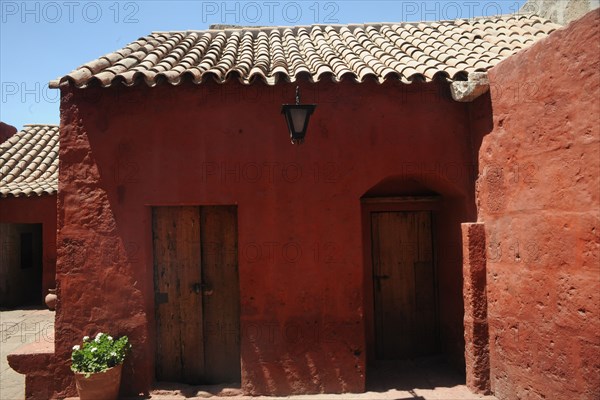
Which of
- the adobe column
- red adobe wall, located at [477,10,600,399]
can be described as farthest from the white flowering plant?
red adobe wall, located at [477,10,600,399]

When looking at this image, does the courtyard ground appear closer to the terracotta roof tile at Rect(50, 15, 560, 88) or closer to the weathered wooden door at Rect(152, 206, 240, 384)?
the weathered wooden door at Rect(152, 206, 240, 384)

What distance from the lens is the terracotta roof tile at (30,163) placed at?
36.3 feet

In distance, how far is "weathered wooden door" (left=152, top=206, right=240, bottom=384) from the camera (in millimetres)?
5582

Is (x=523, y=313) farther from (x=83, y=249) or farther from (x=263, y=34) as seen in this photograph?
(x=263, y=34)

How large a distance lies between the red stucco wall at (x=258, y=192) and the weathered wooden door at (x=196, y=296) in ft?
0.88

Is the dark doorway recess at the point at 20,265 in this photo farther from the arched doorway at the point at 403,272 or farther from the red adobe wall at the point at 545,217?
the red adobe wall at the point at 545,217

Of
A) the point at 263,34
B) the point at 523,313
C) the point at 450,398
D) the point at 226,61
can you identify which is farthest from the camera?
the point at 263,34

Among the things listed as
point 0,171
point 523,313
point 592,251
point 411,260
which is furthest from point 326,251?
point 0,171

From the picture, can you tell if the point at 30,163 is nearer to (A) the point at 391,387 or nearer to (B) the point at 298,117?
(B) the point at 298,117

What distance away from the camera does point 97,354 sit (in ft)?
16.1

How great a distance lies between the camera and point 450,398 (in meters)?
5.07

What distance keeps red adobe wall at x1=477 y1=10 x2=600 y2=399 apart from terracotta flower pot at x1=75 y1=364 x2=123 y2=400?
445cm

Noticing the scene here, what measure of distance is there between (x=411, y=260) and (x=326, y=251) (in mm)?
1842

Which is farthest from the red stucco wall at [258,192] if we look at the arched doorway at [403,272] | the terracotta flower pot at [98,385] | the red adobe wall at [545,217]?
the arched doorway at [403,272]
